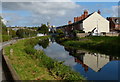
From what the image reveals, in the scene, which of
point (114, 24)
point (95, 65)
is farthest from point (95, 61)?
point (114, 24)

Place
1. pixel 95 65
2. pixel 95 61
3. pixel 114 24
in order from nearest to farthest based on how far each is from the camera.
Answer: pixel 95 65, pixel 95 61, pixel 114 24

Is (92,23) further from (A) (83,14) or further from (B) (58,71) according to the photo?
(B) (58,71)

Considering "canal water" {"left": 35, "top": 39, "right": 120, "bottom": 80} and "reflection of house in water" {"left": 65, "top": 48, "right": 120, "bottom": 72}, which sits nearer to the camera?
"canal water" {"left": 35, "top": 39, "right": 120, "bottom": 80}

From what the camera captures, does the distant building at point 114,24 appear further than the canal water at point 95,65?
Yes

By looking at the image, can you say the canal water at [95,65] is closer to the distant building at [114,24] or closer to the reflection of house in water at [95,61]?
the reflection of house in water at [95,61]

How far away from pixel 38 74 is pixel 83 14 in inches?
2965

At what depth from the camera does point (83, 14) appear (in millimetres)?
84500

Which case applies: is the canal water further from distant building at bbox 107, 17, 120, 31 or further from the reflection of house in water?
distant building at bbox 107, 17, 120, 31

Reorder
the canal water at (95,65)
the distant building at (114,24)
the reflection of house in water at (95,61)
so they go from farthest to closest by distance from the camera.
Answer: the distant building at (114,24) → the reflection of house in water at (95,61) → the canal water at (95,65)

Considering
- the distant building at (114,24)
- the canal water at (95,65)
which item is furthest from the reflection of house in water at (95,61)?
the distant building at (114,24)

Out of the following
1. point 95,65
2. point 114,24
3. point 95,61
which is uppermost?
point 114,24

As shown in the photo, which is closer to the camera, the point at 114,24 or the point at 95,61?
the point at 95,61

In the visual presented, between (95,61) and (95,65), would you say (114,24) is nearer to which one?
(95,61)

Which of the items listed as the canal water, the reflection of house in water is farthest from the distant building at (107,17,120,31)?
the reflection of house in water
